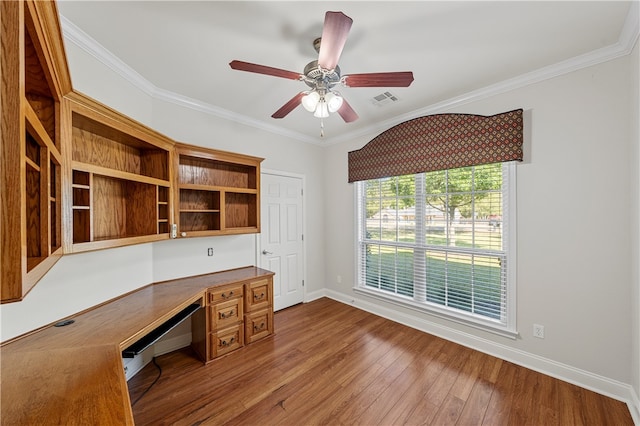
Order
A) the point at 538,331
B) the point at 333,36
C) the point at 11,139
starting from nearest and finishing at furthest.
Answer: the point at 11,139
the point at 333,36
the point at 538,331

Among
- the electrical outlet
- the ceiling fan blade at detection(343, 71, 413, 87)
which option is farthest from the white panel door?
the electrical outlet

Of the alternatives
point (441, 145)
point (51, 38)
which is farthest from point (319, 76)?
point (441, 145)

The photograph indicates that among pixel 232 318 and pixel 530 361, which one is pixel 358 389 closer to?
pixel 232 318

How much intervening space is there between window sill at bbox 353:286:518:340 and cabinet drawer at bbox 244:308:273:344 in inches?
60.5

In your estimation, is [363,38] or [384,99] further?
[384,99]

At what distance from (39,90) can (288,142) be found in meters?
2.92

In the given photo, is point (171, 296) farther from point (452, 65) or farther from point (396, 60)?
point (452, 65)

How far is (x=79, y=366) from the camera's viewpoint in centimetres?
120

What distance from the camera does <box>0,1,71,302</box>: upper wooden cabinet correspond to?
572 millimetres

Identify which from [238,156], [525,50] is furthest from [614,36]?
[238,156]

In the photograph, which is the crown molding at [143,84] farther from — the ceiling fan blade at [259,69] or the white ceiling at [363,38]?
the ceiling fan blade at [259,69]

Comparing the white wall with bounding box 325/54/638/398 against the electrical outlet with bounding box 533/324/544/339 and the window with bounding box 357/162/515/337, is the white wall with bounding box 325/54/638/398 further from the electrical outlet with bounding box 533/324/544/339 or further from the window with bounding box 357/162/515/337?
the window with bounding box 357/162/515/337

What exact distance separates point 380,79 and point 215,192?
7.35ft

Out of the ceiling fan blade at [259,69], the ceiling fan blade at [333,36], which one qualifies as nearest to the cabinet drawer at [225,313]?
the ceiling fan blade at [259,69]
